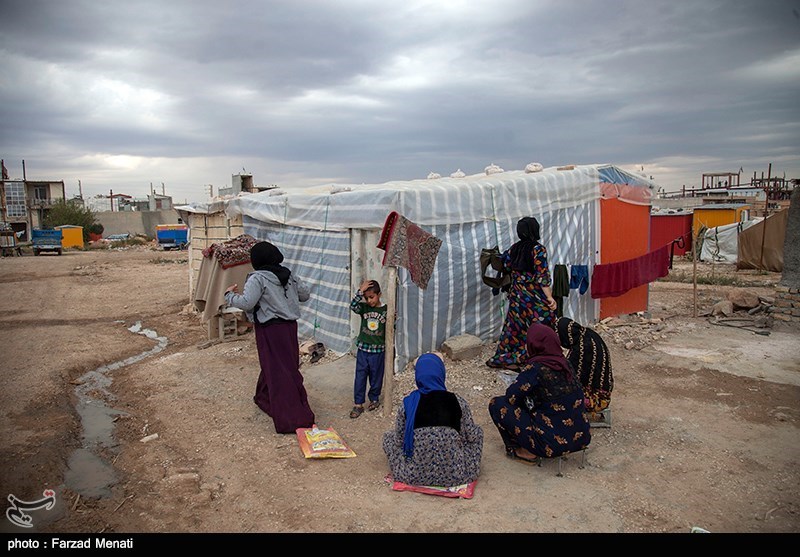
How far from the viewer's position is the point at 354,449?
430 centimetres

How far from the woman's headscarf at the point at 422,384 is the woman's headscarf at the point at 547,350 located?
748 mm

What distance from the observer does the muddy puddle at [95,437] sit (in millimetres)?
3912

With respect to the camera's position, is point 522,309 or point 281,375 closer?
point 281,375

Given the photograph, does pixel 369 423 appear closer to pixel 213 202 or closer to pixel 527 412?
pixel 527 412

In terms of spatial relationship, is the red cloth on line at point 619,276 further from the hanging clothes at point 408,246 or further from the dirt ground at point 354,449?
the hanging clothes at point 408,246

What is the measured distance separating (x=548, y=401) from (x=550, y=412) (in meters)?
0.09

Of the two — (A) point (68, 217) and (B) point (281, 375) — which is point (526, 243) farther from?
(A) point (68, 217)

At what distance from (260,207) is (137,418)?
4.13 m

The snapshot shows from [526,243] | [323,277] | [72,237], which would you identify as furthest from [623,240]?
[72,237]

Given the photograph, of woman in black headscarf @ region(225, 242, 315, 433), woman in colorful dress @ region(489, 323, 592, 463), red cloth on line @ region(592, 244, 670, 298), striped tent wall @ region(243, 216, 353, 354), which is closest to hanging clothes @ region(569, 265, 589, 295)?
red cloth on line @ region(592, 244, 670, 298)

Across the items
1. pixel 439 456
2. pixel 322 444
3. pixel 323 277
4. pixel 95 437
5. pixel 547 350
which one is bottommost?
pixel 95 437

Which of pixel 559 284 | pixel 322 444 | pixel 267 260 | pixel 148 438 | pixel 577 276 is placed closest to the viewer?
pixel 322 444

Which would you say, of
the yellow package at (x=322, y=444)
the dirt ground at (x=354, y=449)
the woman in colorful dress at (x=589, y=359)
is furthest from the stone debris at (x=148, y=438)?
the woman in colorful dress at (x=589, y=359)

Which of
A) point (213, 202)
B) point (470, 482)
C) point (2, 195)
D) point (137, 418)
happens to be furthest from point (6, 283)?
point (2, 195)
